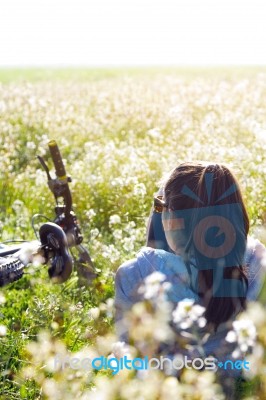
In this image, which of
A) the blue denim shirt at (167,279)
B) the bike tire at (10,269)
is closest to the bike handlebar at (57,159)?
the bike tire at (10,269)

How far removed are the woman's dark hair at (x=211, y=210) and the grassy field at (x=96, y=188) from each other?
230 mm

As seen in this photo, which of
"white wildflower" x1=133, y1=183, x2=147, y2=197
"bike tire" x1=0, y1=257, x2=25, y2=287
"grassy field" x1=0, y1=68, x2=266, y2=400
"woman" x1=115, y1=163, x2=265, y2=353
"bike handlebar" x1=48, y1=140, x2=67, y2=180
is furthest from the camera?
"white wildflower" x1=133, y1=183, x2=147, y2=197

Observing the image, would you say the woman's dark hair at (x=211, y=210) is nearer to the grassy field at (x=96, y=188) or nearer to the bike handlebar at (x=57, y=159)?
the grassy field at (x=96, y=188)

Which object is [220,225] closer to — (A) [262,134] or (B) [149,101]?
(A) [262,134]

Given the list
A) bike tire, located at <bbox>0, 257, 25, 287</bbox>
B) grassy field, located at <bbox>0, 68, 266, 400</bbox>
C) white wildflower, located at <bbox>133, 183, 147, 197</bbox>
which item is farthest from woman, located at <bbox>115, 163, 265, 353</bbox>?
white wildflower, located at <bbox>133, 183, 147, 197</bbox>

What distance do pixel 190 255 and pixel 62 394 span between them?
3.09ft

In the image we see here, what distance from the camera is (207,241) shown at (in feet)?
10.5

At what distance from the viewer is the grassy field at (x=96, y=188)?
411 centimetres

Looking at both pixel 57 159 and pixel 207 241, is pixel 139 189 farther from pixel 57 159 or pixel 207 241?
pixel 207 241

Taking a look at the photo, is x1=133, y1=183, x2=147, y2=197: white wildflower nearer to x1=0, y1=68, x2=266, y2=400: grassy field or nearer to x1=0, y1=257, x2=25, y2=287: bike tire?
x1=0, y1=68, x2=266, y2=400: grassy field

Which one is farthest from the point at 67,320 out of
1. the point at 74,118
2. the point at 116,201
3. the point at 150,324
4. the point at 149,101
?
the point at 149,101

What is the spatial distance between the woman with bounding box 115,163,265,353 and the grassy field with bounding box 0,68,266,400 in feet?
0.81

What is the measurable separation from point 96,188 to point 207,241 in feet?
13.6

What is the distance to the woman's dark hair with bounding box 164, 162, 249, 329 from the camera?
10.5 feet
